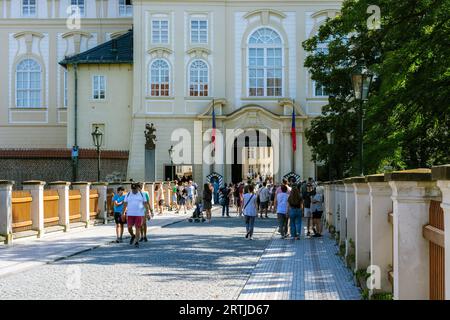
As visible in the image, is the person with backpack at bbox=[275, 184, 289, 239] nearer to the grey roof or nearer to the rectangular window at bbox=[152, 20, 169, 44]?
the rectangular window at bbox=[152, 20, 169, 44]

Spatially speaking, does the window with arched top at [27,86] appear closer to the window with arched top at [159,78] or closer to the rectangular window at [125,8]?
the rectangular window at [125,8]

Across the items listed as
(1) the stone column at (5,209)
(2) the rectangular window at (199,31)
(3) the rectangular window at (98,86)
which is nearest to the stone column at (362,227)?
(1) the stone column at (5,209)

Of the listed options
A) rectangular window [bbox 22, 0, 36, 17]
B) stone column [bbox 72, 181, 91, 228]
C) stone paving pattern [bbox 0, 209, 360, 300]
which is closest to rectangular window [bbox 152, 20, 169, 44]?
rectangular window [bbox 22, 0, 36, 17]

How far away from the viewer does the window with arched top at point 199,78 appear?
194 feet

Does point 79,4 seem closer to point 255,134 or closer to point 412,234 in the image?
point 255,134

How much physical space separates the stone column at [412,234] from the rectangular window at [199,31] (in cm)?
5167

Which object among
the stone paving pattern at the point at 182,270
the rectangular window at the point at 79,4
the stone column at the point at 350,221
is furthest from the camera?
the rectangular window at the point at 79,4

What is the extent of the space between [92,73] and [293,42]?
49.6 ft

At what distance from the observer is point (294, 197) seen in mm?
24859

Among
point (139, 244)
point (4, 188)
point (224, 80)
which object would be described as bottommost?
point (139, 244)

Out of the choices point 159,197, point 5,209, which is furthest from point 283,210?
point 159,197

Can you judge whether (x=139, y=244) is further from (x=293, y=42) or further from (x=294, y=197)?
(x=293, y=42)

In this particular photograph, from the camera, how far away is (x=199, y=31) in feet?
194
